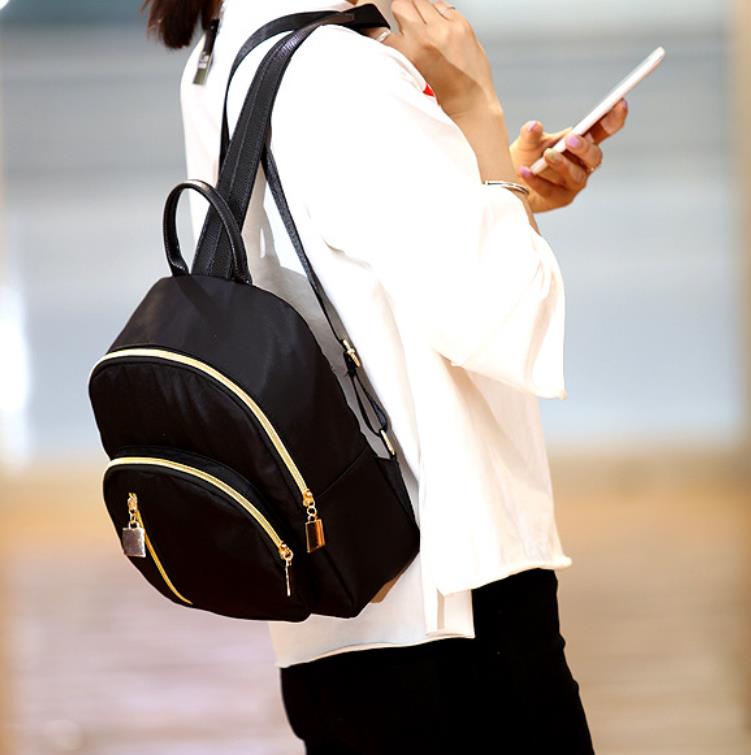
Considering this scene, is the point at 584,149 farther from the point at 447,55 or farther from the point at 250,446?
the point at 250,446

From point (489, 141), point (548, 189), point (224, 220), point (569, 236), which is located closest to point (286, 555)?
point (224, 220)

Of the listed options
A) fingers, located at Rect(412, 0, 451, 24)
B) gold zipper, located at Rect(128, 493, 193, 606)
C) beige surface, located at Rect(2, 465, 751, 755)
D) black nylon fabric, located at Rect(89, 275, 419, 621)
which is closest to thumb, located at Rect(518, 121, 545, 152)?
fingers, located at Rect(412, 0, 451, 24)

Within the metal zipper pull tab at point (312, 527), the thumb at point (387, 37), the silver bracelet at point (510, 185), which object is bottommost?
the metal zipper pull tab at point (312, 527)

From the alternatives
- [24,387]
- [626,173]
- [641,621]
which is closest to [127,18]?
[24,387]

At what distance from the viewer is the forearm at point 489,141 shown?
3.38ft

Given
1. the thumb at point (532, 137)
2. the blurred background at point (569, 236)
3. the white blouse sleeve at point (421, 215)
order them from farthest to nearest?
the blurred background at point (569, 236), the thumb at point (532, 137), the white blouse sleeve at point (421, 215)

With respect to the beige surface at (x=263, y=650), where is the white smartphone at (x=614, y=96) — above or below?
above

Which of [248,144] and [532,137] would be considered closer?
[248,144]

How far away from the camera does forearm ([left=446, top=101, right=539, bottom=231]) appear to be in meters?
1.03

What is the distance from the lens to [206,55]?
3.66ft

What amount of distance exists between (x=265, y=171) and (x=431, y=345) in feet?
0.65

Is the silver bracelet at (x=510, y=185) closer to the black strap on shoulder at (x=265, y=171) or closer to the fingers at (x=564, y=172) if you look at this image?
the black strap on shoulder at (x=265, y=171)

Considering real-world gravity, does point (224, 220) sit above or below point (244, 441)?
above

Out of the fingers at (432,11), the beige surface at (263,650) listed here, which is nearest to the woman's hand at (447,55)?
the fingers at (432,11)
